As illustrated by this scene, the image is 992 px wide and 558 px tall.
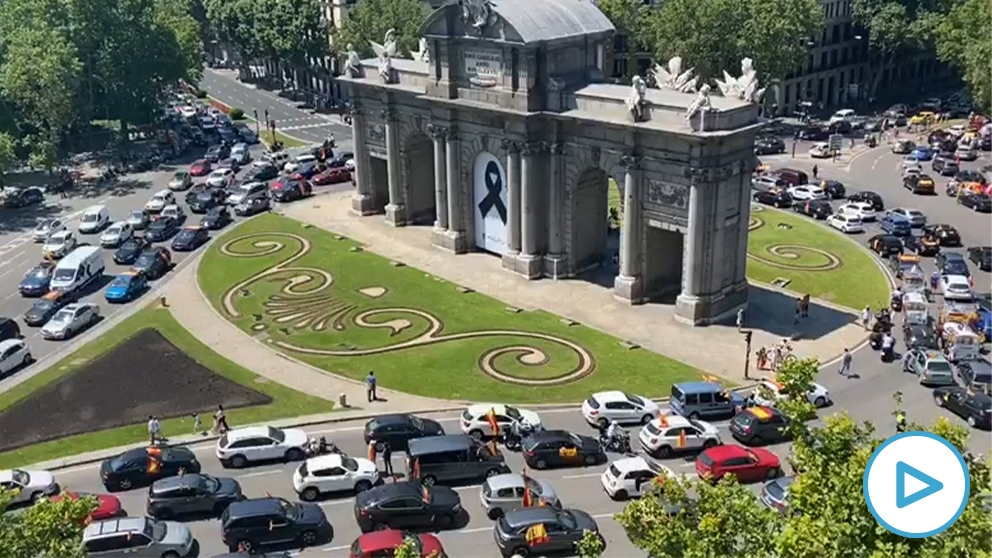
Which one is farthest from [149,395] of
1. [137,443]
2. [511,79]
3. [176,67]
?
[176,67]

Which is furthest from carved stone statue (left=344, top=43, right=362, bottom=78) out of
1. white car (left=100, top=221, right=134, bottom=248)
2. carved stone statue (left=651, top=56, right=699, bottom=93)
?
carved stone statue (left=651, top=56, right=699, bottom=93)

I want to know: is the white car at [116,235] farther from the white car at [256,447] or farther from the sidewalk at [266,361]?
the white car at [256,447]

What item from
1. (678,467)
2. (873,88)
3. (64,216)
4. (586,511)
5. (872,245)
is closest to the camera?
(586,511)

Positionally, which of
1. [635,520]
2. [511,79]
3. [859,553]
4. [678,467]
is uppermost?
[511,79]

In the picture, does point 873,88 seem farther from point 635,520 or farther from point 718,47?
point 635,520

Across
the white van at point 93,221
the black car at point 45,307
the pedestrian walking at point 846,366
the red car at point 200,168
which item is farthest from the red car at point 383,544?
the red car at point 200,168

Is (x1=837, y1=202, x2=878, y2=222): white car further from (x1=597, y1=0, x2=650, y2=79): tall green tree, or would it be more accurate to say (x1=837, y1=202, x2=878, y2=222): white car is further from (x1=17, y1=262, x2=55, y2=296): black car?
(x1=17, y1=262, x2=55, y2=296): black car
